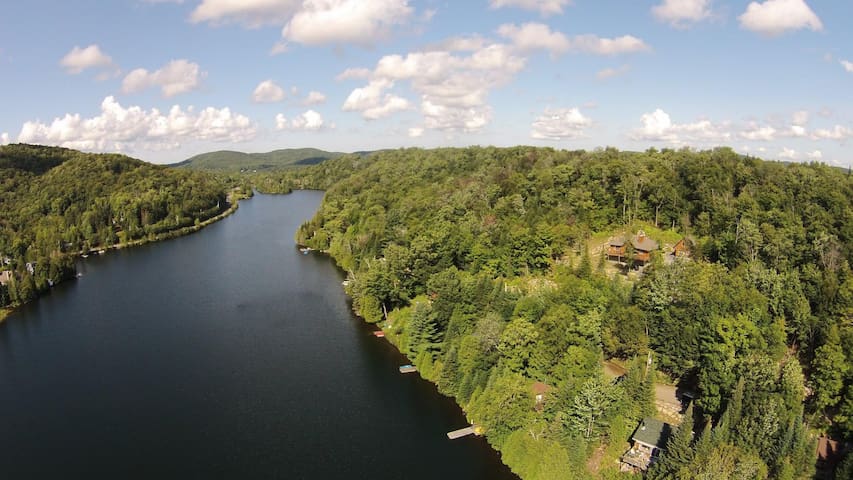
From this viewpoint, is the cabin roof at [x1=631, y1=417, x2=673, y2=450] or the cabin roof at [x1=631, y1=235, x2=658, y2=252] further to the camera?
the cabin roof at [x1=631, y1=235, x2=658, y2=252]

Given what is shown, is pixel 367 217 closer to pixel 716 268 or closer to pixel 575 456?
pixel 716 268

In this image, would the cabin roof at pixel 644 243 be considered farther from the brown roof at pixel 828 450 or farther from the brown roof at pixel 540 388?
the brown roof at pixel 828 450

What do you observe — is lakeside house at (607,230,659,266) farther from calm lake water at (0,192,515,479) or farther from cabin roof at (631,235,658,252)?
calm lake water at (0,192,515,479)

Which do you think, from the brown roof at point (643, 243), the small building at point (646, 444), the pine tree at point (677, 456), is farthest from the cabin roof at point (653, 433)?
the brown roof at point (643, 243)

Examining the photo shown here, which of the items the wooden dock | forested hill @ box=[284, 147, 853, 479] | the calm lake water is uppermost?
forested hill @ box=[284, 147, 853, 479]

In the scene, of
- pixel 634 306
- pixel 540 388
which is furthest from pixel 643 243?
pixel 540 388

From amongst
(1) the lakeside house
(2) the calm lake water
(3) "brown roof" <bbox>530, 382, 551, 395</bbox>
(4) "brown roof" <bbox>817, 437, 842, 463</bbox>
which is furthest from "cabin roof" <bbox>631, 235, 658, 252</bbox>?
(2) the calm lake water

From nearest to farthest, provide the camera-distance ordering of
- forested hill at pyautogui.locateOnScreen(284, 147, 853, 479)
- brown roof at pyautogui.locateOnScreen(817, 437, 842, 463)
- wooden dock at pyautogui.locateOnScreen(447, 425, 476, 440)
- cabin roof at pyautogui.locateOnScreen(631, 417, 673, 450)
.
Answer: brown roof at pyautogui.locateOnScreen(817, 437, 842, 463)
forested hill at pyautogui.locateOnScreen(284, 147, 853, 479)
cabin roof at pyautogui.locateOnScreen(631, 417, 673, 450)
wooden dock at pyautogui.locateOnScreen(447, 425, 476, 440)

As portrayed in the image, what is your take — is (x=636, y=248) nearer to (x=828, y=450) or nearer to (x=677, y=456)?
(x=828, y=450)
